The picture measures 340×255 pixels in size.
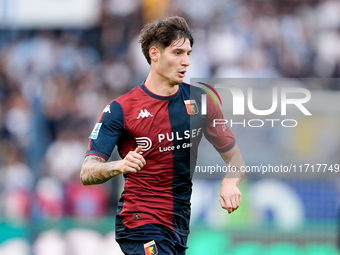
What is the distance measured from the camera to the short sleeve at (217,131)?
5.02m

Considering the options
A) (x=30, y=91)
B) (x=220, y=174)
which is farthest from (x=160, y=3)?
(x=220, y=174)

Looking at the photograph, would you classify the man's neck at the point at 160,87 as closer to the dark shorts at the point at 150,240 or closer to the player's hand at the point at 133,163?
the player's hand at the point at 133,163

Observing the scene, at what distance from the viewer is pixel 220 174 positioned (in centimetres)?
879

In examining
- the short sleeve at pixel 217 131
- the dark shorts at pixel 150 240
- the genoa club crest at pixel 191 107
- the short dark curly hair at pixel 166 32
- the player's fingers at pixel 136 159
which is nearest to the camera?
the player's fingers at pixel 136 159

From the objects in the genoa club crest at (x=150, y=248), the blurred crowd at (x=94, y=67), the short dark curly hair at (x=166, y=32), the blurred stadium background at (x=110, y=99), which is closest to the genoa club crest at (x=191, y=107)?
the short dark curly hair at (x=166, y=32)

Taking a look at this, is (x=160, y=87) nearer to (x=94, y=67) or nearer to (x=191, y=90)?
(x=191, y=90)

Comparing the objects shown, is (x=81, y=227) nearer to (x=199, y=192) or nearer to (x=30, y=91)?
(x=199, y=192)

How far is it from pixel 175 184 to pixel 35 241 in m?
4.87

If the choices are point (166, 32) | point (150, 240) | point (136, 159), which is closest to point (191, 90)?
point (166, 32)

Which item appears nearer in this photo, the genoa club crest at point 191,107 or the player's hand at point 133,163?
the player's hand at point 133,163

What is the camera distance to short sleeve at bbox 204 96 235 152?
5020 mm

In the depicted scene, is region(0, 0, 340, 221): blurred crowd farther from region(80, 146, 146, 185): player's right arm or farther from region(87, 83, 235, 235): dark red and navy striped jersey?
region(80, 146, 146, 185): player's right arm

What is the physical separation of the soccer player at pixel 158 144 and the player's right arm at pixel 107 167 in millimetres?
14

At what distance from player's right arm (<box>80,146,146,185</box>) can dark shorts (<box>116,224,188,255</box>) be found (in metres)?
0.58
